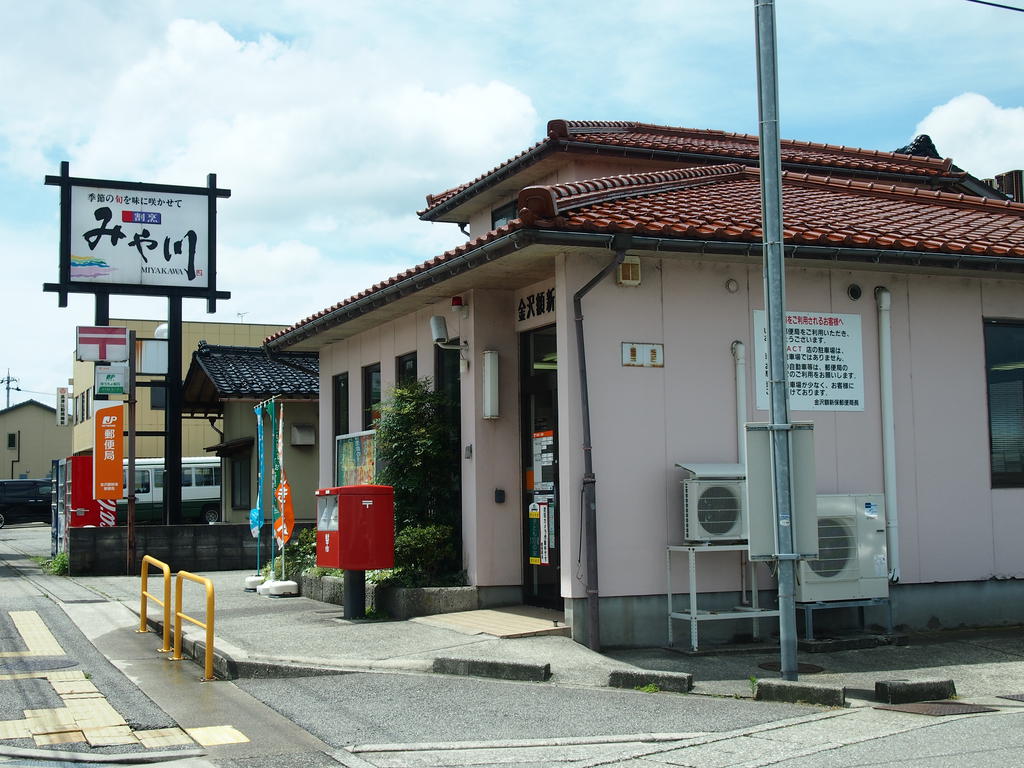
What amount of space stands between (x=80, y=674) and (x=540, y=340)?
18.5 ft

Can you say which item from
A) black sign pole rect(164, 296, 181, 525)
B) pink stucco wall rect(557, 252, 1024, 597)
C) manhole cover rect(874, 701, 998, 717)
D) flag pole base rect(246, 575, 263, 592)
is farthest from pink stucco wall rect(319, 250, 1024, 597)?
black sign pole rect(164, 296, 181, 525)

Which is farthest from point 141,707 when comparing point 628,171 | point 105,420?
point 105,420

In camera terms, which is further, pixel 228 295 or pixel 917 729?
pixel 228 295

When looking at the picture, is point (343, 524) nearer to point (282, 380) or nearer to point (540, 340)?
point (540, 340)

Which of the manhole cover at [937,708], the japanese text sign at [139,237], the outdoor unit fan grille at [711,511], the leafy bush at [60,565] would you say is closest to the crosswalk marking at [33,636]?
the leafy bush at [60,565]

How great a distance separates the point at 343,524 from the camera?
11.8 m

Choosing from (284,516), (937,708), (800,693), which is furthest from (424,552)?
(937,708)

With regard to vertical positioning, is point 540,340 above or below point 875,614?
above

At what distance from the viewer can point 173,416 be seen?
22.9 metres

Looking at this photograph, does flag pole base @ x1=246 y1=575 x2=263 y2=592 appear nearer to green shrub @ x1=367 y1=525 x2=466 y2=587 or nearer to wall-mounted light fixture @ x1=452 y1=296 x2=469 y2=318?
green shrub @ x1=367 y1=525 x2=466 y2=587

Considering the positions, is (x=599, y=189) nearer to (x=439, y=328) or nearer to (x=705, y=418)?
(x=439, y=328)

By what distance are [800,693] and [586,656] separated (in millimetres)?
2134

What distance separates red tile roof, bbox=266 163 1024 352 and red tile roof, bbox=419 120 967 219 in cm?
186

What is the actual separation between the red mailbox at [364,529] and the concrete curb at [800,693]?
15.9 feet
